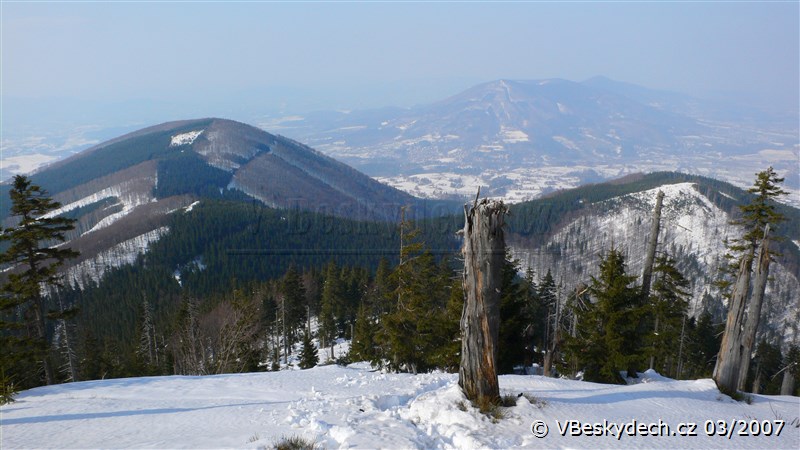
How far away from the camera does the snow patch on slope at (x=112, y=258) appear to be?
102250 millimetres

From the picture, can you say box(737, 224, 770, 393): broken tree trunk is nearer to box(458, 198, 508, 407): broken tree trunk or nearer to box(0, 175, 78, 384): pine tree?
box(458, 198, 508, 407): broken tree trunk

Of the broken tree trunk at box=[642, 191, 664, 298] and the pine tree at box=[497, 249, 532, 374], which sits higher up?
the broken tree trunk at box=[642, 191, 664, 298]

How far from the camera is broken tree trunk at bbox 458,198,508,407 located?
7.98m

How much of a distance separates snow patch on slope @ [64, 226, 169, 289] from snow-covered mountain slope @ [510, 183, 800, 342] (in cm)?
9078

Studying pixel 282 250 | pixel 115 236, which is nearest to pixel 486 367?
pixel 282 250

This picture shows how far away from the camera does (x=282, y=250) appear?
106688mm

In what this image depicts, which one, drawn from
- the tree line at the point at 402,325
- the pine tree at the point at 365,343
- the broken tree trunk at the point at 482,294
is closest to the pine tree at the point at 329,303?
the tree line at the point at 402,325

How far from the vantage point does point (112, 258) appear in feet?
350

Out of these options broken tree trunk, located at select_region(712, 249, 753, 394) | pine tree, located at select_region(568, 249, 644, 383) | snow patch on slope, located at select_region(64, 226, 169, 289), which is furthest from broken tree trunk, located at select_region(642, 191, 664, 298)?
snow patch on slope, located at select_region(64, 226, 169, 289)

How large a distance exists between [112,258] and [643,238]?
13815cm

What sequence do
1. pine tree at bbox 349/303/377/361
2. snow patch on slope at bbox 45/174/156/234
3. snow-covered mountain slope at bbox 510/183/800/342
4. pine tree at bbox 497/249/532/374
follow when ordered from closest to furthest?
pine tree at bbox 497/249/532/374
pine tree at bbox 349/303/377/361
snow-covered mountain slope at bbox 510/183/800/342
snow patch on slope at bbox 45/174/156/234

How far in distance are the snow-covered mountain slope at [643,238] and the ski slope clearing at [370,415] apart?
98.9m

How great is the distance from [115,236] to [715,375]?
13588 cm

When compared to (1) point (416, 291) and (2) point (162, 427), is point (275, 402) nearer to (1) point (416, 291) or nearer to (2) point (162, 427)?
(2) point (162, 427)
